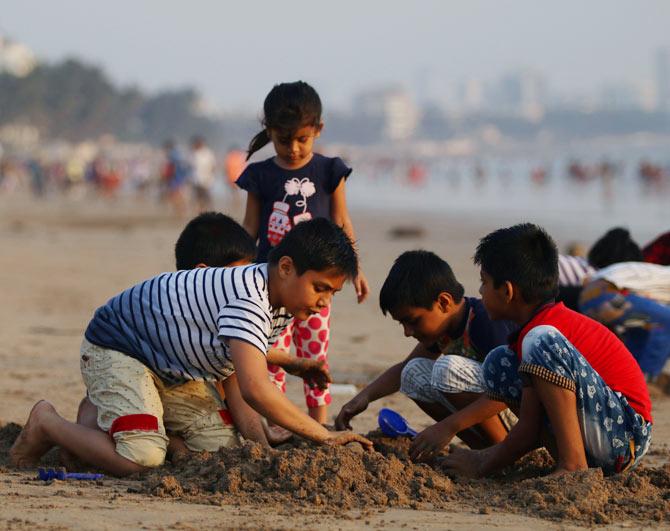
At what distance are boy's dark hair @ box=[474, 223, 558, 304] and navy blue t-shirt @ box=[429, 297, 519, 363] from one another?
1.31 feet

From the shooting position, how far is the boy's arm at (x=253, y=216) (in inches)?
196

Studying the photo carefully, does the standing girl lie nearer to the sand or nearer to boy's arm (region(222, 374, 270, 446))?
the sand

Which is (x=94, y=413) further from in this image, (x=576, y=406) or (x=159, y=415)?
(x=576, y=406)

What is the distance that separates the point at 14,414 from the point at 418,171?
57393 millimetres

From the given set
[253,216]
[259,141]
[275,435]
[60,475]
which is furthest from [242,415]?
[259,141]

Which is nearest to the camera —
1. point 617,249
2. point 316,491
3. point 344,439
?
point 316,491

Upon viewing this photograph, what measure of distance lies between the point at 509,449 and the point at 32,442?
69.4 inches

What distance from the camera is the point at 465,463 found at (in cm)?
377

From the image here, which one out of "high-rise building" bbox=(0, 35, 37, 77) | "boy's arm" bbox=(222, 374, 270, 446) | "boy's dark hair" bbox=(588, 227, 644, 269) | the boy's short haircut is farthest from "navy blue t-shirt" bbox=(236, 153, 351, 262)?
"high-rise building" bbox=(0, 35, 37, 77)

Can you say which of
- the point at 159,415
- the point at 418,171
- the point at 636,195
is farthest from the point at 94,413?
the point at 418,171

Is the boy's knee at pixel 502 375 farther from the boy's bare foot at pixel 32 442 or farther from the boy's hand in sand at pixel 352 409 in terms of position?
the boy's bare foot at pixel 32 442

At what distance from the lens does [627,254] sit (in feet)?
19.4

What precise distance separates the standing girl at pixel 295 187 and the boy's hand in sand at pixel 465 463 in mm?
1009

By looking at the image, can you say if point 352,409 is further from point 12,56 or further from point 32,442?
point 12,56
